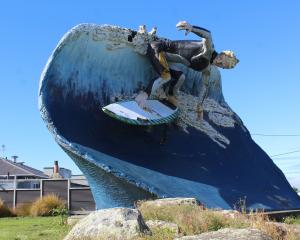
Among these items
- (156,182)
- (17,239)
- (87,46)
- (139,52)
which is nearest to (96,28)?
(87,46)

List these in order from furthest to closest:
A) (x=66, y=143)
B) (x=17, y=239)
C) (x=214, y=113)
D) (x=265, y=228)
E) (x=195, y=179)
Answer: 1. (x=214, y=113)
2. (x=195, y=179)
3. (x=66, y=143)
4. (x=17, y=239)
5. (x=265, y=228)

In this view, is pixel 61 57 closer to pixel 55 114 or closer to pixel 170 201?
pixel 55 114

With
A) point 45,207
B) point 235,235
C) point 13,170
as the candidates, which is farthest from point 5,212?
point 13,170

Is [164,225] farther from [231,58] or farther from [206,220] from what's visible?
[231,58]

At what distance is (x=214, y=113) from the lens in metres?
13.6

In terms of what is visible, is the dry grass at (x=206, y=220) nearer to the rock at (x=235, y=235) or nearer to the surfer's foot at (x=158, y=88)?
the rock at (x=235, y=235)

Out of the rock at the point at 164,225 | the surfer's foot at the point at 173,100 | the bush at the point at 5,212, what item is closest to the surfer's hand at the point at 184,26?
the surfer's foot at the point at 173,100

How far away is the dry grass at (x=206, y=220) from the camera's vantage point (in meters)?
4.88

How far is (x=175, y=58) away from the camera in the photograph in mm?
11305

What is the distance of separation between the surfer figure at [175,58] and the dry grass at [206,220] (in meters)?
4.85

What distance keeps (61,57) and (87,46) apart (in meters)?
0.66

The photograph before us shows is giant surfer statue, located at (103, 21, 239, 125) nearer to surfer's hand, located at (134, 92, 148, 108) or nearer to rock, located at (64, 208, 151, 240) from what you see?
surfer's hand, located at (134, 92, 148, 108)

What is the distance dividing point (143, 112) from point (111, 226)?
5.91m

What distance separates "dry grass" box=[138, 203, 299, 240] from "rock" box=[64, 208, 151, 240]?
183 millimetres
